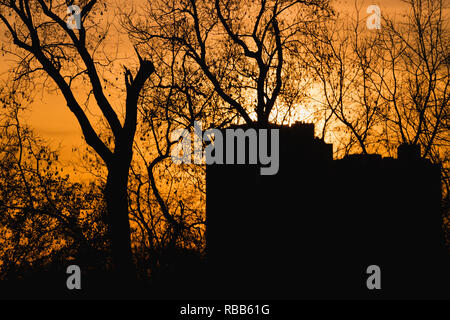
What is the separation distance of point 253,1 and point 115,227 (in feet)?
34.2

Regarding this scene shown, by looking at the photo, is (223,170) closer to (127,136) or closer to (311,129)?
(311,129)

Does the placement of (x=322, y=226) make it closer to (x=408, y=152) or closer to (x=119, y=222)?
(x=408, y=152)

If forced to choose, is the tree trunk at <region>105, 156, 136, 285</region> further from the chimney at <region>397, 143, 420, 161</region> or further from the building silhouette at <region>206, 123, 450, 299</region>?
the chimney at <region>397, 143, 420, 161</region>

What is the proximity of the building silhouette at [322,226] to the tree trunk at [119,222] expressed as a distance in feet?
25.4

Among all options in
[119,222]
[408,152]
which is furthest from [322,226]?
[119,222]

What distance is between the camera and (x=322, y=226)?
67.8 ft

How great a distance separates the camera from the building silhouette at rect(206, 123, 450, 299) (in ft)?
66.3

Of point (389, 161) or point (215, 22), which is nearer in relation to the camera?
point (215, 22)

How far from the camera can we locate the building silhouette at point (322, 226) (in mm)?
20219

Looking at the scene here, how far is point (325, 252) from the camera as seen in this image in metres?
20.9

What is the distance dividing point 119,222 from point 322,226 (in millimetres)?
9908
